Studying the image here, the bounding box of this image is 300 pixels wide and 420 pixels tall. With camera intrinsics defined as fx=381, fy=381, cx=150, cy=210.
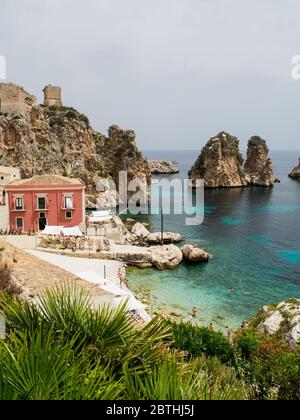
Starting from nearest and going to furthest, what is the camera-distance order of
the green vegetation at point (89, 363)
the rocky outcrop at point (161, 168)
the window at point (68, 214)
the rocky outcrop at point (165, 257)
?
the green vegetation at point (89, 363)
the rocky outcrop at point (165, 257)
the window at point (68, 214)
the rocky outcrop at point (161, 168)

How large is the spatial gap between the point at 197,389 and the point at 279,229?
42439 mm

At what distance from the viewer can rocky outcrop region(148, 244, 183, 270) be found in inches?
1142

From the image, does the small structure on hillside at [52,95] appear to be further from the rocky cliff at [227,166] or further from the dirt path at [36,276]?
the dirt path at [36,276]

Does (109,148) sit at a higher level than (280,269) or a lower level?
higher

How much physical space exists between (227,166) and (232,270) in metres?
64.6

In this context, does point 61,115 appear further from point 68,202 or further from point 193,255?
point 193,255

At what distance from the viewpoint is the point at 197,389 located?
16.5ft

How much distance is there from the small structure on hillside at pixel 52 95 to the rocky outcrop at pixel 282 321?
70.0 m

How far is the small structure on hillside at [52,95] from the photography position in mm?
75875

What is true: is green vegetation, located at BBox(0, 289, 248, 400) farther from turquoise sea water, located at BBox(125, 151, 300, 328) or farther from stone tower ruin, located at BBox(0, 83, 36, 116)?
stone tower ruin, located at BBox(0, 83, 36, 116)

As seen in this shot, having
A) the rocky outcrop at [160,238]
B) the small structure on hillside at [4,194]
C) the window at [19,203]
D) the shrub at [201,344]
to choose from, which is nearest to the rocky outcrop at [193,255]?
the rocky outcrop at [160,238]

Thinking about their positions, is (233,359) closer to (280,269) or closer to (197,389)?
(197,389)

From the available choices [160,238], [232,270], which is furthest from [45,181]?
[232,270]
